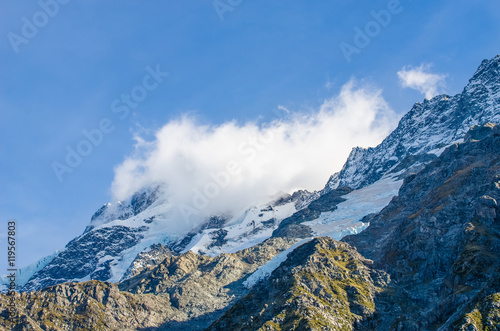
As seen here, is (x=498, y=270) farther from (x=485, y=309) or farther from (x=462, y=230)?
(x=462, y=230)

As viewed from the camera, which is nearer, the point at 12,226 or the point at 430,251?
the point at 12,226

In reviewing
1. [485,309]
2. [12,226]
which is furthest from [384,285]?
[12,226]

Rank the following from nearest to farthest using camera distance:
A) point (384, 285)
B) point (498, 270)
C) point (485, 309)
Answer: point (485, 309) → point (498, 270) → point (384, 285)

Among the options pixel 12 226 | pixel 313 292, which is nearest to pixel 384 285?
pixel 313 292

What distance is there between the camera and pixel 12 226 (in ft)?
325

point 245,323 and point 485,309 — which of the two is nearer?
point 485,309

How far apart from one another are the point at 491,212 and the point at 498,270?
56.9 metres

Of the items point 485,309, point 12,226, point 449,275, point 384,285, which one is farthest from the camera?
point 384,285

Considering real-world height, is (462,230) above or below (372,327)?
above

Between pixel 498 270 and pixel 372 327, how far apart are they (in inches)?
1929

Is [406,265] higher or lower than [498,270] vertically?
higher

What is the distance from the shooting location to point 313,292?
175500mm

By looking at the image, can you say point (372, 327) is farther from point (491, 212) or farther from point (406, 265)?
point (491, 212)

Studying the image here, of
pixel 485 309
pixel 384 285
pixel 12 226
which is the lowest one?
pixel 485 309
